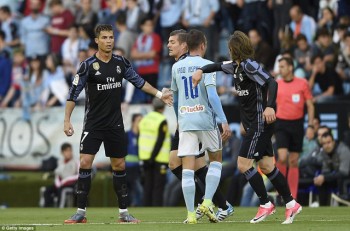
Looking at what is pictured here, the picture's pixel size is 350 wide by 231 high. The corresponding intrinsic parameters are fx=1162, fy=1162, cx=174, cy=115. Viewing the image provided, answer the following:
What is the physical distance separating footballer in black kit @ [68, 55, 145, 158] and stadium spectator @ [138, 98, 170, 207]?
7.09 m

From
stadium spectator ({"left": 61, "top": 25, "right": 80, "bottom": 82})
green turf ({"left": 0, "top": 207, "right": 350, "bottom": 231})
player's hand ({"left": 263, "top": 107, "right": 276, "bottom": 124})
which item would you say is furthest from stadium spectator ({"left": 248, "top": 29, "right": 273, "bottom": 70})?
player's hand ({"left": 263, "top": 107, "right": 276, "bottom": 124})

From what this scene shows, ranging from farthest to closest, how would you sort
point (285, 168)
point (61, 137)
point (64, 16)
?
point (64, 16) → point (61, 137) → point (285, 168)

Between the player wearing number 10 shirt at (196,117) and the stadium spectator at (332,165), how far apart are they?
6760 millimetres

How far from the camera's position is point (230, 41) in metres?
14.5

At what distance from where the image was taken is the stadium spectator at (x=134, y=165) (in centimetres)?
2412

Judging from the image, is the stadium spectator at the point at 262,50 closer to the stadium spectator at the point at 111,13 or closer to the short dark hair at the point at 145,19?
the short dark hair at the point at 145,19

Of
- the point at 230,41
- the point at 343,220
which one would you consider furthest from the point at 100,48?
the point at 343,220

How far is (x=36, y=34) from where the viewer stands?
28688 millimetres

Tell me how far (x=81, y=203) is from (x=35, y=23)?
14112 millimetres

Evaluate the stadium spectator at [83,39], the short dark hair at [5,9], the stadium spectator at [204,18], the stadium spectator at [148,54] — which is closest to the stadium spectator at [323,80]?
the stadium spectator at [204,18]

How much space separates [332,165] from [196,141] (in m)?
7.29

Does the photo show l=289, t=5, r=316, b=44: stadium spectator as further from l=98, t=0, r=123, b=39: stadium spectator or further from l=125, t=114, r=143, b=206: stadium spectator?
l=98, t=0, r=123, b=39: stadium spectator

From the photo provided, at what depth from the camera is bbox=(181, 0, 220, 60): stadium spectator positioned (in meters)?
25.2

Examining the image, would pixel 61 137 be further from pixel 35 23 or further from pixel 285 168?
pixel 285 168
